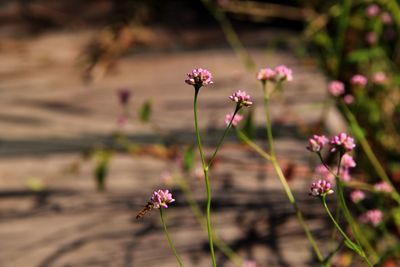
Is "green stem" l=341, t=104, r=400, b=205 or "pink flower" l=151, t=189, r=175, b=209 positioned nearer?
"pink flower" l=151, t=189, r=175, b=209

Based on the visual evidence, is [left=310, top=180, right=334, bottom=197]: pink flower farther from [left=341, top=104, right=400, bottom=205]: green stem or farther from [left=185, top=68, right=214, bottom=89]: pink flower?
[left=341, top=104, right=400, bottom=205]: green stem

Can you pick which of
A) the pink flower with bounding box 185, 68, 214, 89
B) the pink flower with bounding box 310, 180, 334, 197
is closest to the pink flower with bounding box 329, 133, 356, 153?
the pink flower with bounding box 310, 180, 334, 197

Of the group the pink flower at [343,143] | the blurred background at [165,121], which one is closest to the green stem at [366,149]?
the blurred background at [165,121]

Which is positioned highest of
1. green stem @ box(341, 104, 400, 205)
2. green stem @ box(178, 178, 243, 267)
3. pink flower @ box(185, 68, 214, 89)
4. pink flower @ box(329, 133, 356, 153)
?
pink flower @ box(185, 68, 214, 89)

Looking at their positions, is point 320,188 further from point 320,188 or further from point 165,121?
point 165,121

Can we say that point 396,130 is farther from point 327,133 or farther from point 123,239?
point 123,239

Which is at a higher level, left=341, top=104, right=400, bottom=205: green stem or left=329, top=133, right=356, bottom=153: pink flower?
left=329, top=133, right=356, bottom=153: pink flower

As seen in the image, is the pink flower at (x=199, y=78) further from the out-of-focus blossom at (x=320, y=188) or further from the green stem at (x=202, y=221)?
the green stem at (x=202, y=221)
